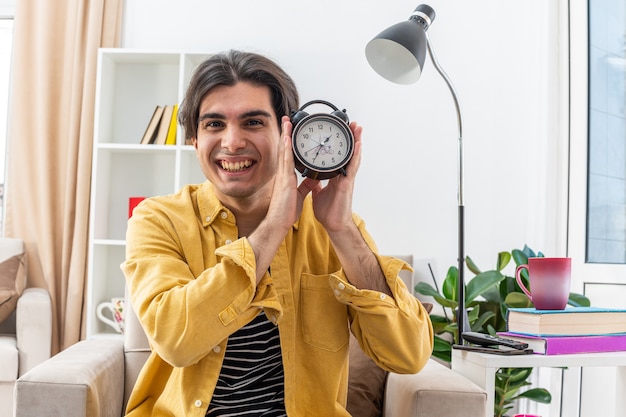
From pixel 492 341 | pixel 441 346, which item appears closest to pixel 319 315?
pixel 492 341

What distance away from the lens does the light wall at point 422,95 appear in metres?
3.21

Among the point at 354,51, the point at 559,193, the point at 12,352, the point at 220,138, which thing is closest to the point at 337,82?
the point at 354,51

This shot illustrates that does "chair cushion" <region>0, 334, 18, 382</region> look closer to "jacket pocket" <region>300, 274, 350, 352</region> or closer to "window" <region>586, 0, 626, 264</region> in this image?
"jacket pocket" <region>300, 274, 350, 352</region>

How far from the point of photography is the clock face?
130cm

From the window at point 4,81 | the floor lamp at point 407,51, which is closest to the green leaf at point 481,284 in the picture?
the floor lamp at point 407,51

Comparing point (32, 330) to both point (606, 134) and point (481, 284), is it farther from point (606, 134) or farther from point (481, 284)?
point (606, 134)

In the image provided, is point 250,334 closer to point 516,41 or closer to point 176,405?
point 176,405

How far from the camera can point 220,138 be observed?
4.77ft

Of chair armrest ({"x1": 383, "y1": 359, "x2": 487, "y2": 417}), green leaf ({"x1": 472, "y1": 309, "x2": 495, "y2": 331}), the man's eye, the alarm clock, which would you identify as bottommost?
chair armrest ({"x1": 383, "y1": 359, "x2": 487, "y2": 417})

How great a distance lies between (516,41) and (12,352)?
2455mm

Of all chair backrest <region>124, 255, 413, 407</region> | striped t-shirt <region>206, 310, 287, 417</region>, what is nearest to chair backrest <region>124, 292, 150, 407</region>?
chair backrest <region>124, 255, 413, 407</region>

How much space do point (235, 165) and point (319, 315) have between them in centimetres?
34

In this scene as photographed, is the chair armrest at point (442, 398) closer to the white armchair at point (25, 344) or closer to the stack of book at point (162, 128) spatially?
the white armchair at point (25, 344)

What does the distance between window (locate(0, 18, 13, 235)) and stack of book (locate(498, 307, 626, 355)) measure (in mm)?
2948
